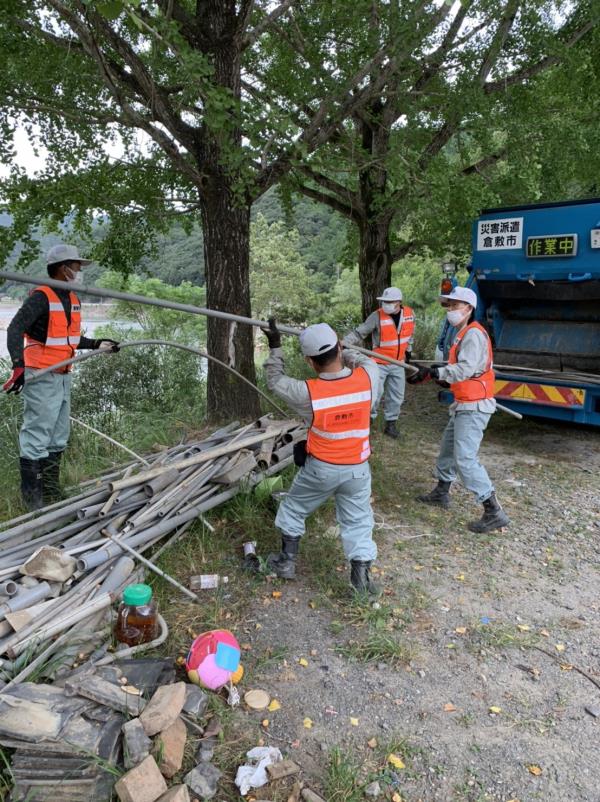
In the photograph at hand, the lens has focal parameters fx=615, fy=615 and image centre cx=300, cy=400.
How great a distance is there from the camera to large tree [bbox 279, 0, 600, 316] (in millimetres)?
5906

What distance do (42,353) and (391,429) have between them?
393 cm

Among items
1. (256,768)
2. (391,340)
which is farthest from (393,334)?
(256,768)

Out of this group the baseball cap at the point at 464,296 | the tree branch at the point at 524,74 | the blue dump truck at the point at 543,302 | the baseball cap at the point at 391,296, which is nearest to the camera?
the baseball cap at the point at 464,296

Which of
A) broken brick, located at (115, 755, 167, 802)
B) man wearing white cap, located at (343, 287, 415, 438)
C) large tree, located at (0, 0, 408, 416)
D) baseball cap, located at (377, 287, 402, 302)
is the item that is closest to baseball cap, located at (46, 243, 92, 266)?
large tree, located at (0, 0, 408, 416)

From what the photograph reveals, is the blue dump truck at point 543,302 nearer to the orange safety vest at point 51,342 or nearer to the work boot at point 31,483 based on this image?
the orange safety vest at point 51,342

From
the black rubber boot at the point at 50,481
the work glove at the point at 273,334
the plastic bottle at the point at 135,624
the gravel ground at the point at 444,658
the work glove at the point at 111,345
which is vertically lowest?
the gravel ground at the point at 444,658

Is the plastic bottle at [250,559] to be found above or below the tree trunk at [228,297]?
below

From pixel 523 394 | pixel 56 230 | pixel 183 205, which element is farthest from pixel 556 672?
pixel 56 230

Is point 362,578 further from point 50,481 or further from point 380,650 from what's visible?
point 50,481

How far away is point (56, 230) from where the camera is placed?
701 cm

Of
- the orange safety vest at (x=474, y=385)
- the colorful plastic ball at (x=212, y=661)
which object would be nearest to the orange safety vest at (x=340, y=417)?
the colorful plastic ball at (x=212, y=661)

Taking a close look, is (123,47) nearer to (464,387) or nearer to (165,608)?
(464,387)

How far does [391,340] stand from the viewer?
6828mm

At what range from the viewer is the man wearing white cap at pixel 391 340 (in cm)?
678
